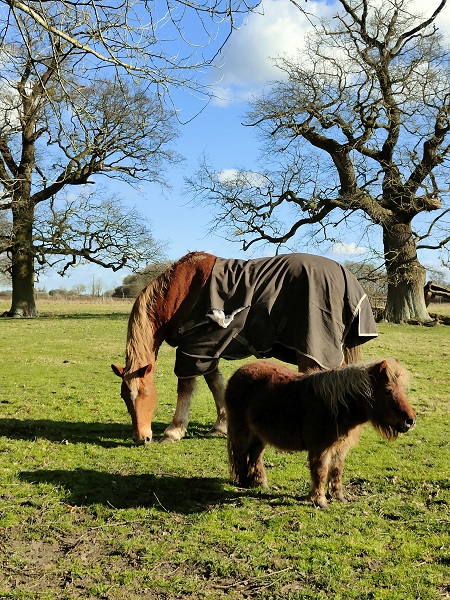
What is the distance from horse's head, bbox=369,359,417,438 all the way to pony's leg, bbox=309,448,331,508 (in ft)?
1.58

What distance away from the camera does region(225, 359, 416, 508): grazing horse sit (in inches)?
167

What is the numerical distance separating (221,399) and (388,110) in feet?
66.9

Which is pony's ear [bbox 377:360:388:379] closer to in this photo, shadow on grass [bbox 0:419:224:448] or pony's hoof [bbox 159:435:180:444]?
pony's hoof [bbox 159:435:180:444]

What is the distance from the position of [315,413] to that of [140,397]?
227cm

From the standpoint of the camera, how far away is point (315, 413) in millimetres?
4383

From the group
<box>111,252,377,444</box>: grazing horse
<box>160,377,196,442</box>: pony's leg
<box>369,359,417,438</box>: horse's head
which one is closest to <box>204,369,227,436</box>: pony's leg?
<box>160,377,196,442</box>: pony's leg

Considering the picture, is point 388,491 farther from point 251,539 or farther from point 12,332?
point 12,332

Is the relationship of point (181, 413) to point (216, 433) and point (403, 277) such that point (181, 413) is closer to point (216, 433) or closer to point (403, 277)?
point (216, 433)

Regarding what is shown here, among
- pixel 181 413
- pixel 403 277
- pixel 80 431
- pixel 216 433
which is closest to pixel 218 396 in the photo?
pixel 216 433

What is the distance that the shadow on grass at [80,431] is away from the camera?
6.50 m

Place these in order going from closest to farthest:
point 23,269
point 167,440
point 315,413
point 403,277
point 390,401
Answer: point 390,401, point 315,413, point 167,440, point 403,277, point 23,269

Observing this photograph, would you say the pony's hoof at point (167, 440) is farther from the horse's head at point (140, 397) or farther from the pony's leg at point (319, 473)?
the pony's leg at point (319, 473)

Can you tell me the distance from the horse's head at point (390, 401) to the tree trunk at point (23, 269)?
2551 cm

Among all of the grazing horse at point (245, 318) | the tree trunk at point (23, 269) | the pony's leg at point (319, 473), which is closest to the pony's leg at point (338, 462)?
the pony's leg at point (319, 473)
